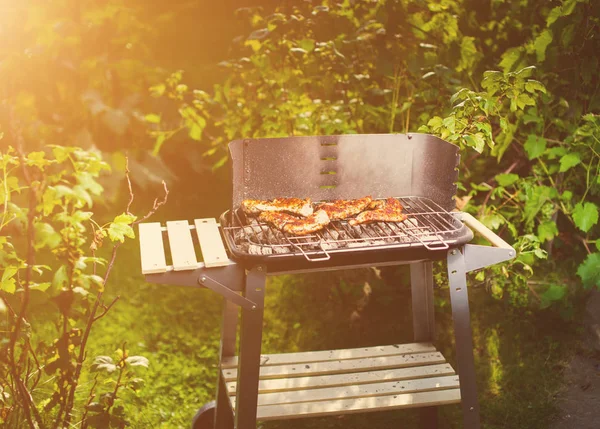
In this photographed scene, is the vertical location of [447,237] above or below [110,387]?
above

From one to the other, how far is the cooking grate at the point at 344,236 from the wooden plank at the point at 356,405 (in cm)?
87

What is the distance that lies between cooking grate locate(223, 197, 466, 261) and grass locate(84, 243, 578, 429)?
1463mm

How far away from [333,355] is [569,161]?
2083 mm

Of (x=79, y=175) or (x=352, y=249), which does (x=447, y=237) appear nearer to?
(x=352, y=249)

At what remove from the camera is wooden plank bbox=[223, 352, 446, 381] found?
383 centimetres

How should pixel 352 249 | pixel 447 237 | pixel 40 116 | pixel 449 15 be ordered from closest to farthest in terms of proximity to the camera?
1. pixel 352 249
2. pixel 447 237
3. pixel 449 15
4. pixel 40 116

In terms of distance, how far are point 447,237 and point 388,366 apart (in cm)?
98

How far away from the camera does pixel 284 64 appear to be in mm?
4949

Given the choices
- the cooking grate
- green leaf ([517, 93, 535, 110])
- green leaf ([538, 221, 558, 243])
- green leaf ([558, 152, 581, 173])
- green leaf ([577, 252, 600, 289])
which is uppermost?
green leaf ([517, 93, 535, 110])

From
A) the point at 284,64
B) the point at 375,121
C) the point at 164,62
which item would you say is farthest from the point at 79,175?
the point at 164,62

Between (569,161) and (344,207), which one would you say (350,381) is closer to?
(344,207)

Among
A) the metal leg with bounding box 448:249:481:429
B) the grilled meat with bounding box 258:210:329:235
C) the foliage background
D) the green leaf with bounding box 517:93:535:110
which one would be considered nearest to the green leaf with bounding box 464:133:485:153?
the foliage background

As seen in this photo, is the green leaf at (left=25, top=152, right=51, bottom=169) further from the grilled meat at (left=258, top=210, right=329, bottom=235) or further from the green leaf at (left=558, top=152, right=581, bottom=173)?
the green leaf at (left=558, top=152, right=581, bottom=173)

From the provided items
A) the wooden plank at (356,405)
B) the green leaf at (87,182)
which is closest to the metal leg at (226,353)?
the wooden plank at (356,405)
